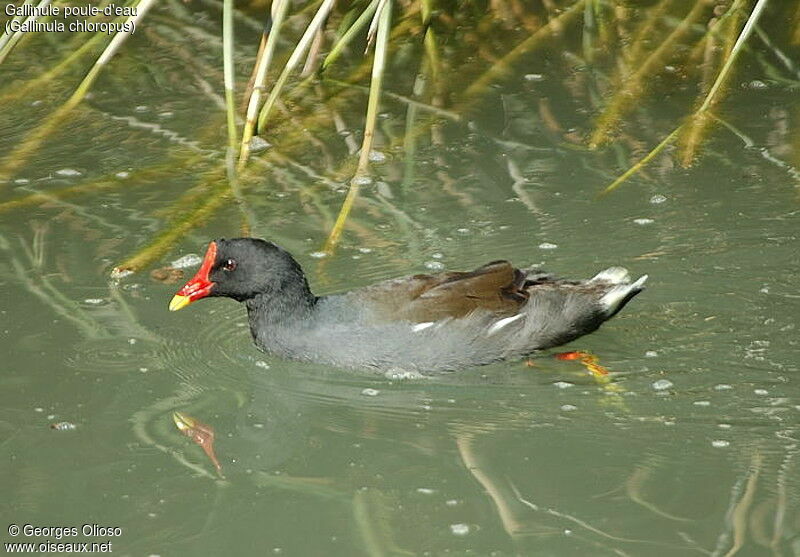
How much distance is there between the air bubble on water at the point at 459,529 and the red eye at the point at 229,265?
61.5 inches

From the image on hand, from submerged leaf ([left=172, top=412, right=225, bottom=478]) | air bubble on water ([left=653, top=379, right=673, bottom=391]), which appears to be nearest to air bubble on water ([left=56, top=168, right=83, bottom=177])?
submerged leaf ([left=172, top=412, right=225, bottom=478])

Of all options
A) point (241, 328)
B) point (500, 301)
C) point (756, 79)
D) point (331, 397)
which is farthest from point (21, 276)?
point (756, 79)

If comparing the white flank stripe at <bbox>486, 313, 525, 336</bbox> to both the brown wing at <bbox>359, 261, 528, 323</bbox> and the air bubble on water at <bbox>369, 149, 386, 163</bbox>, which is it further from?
the air bubble on water at <bbox>369, 149, 386, 163</bbox>

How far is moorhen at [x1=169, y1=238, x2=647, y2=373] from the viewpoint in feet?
16.4

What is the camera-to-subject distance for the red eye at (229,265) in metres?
5.09

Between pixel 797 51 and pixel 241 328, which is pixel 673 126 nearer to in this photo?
pixel 797 51

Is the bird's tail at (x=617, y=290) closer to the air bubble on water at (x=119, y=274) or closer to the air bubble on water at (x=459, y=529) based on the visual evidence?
the air bubble on water at (x=459, y=529)

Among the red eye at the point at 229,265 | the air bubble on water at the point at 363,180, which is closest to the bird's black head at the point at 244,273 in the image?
the red eye at the point at 229,265

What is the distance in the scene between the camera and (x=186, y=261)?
5773mm

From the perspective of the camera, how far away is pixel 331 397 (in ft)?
16.0

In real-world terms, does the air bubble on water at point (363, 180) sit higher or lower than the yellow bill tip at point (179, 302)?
higher

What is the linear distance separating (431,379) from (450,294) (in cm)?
33

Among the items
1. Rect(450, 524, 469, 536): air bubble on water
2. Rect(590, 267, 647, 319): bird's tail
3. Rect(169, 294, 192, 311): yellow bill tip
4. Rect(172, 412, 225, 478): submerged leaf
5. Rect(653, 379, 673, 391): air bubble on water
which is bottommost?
Rect(172, 412, 225, 478): submerged leaf

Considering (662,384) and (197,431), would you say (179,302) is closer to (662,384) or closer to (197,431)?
(197,431)
